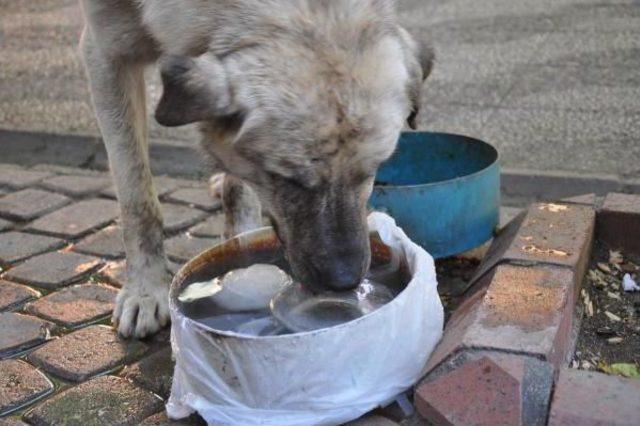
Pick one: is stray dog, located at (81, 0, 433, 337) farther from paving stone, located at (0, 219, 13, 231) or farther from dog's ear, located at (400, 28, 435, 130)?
paving stone, located at (0, 219, 13, 231)

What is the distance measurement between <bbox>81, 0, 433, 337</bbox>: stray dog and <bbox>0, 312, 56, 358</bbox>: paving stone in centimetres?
95

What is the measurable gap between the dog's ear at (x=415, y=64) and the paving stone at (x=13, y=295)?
1643mm

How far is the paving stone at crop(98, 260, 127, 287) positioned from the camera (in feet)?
11.6

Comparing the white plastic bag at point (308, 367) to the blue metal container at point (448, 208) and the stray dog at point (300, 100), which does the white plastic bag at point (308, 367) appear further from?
the blue metal container at point (448, 208)

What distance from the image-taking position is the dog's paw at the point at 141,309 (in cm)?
301

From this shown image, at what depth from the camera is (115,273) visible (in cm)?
360

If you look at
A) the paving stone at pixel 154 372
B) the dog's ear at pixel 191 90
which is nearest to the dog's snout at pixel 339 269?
the dog's ear at pixel 191 90

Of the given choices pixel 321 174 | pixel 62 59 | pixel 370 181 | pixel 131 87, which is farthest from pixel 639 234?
pixel 62 59

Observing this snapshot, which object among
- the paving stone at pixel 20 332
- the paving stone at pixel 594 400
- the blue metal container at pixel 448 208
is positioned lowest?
the paving stone at pixel 20 332

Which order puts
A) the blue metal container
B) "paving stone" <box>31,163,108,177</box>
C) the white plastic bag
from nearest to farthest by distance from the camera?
the white plastic bag
the blue metal container
"paving stone" <box>31,163,108,177</box>

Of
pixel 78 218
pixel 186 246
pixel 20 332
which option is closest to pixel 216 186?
pixel 186 246

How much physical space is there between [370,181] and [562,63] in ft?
13.2

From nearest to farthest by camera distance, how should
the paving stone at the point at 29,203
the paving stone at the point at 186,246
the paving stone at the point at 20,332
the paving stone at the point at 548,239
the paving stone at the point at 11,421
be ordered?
the paving stone at the point at 11,421 → the paving stone at the point at 548,239 → the paving stone at the point at 20,332 → the paving stone at the point at 186,246 → the paving stone at the point at 29,203

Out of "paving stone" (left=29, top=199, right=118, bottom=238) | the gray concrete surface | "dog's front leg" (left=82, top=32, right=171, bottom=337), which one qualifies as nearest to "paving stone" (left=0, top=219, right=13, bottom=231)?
"paving stone" (left=29, top=199, right=118, bottom=238)
